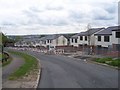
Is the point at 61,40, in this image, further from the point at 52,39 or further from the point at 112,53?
the point at 112,53

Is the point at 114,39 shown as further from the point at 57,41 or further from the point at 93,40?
the point at 57,41

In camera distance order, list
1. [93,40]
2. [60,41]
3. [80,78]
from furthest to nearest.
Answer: [60,41] → [93,40] → [80,78]

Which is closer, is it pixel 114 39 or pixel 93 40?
pixel 114 39

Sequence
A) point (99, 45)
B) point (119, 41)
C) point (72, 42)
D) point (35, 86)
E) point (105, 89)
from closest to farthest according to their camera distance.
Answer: point (105, 89), point (35, 86), point (119, 41), point (99, 45), point (72, 42)

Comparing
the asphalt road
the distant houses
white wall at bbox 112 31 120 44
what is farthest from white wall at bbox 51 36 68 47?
the asphalt road

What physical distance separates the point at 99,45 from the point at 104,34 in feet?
15.4

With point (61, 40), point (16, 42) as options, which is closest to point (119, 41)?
point (61, 40)

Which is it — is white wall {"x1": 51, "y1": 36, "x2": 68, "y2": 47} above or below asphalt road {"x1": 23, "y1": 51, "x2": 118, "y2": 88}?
above

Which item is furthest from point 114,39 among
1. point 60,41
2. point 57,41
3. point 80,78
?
point 60,41

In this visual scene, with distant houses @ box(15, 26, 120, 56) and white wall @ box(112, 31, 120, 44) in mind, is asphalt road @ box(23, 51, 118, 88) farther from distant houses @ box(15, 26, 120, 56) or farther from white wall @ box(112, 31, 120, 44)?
distant houses @ box(15, 26, 120, 56)

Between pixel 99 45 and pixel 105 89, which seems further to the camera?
pixel 99 45

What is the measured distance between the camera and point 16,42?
160750mm

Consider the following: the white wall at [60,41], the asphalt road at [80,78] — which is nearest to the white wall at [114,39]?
the asphalt road at [80,78]

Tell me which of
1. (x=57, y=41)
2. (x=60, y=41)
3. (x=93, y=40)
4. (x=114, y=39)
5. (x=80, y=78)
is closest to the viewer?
(x=80, y=78)
